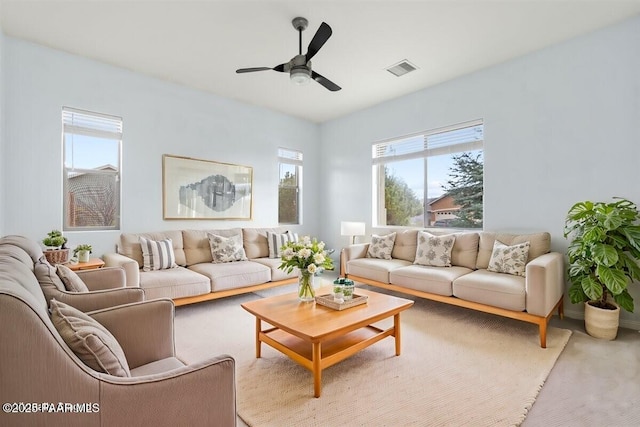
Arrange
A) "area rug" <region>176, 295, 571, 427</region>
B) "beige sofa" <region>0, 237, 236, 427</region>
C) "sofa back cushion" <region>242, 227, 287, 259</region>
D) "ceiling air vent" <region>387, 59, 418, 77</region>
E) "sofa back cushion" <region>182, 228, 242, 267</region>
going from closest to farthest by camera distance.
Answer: "beige sofa" <region>0, 237, 236, 427</region>, "area rug" <region>176, 295, 571, 427</region>, "ceiling air vent" <region>387, 59, 418, 77</region>, "sofa back cushion" <region>182, 228, 242, 267</region>, "sofa back cushion" <region>242, 227, 287, 259</region>

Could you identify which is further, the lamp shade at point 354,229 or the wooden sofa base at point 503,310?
the lamp shade at point 354,229

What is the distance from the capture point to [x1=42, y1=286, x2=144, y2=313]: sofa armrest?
1608 millimetres

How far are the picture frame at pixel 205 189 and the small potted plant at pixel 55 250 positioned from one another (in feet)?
3.90

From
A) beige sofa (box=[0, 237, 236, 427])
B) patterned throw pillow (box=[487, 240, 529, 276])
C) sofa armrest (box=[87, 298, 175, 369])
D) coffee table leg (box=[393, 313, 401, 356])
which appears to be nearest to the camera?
beige sofa (box=[0, 237, 236, 427])

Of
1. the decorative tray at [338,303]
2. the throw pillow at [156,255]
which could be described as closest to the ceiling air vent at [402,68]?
the decorative tray at [338,303]

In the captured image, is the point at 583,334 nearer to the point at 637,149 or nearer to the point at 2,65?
the point at 637,149

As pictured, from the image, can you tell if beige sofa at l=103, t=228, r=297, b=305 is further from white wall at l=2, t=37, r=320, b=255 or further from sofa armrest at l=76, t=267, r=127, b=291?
sofa armrest at l=76, t=267, r=127, b=291

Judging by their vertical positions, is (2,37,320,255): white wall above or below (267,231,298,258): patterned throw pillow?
above

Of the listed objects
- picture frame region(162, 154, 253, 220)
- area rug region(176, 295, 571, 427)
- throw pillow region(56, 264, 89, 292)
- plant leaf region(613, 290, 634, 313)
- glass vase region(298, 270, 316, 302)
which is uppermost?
picture frame region(162, 154, 253, 220)

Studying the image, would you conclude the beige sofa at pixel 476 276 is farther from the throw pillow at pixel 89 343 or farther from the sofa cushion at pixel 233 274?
the throw pillow at pixel 89 343

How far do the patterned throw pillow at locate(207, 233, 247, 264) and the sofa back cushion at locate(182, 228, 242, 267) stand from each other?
95mm

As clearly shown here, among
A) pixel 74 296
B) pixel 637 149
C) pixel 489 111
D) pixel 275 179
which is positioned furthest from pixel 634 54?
pixel 74 296

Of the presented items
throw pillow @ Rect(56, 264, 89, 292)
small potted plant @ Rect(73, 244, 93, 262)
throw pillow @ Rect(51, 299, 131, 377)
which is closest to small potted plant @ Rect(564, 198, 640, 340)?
throw pillow @ Rect(51, 299, 131, 377)

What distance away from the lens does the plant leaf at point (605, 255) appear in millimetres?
2496
